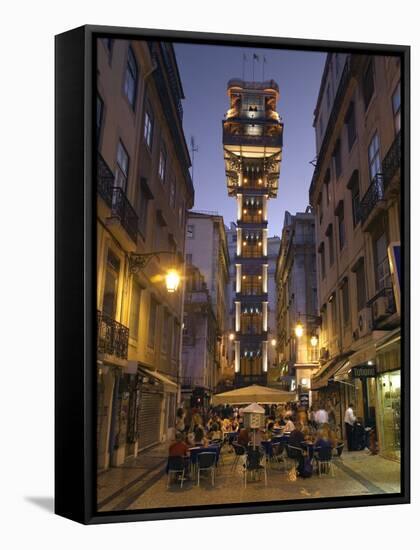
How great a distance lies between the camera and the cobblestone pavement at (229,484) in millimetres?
8352

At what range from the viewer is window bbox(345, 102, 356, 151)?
1019 centimetres

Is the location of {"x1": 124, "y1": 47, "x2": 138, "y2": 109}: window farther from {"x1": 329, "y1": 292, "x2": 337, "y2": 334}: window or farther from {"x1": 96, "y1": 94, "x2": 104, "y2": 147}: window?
{"x1": 329, "y1": 292, "x2": 337, "y2": 334}: window

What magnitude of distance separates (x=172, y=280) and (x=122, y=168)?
1707 mm

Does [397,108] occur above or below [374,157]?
above

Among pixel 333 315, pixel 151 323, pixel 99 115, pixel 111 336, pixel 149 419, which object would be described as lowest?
pixel 149 419

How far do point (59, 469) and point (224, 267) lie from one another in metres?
3.66

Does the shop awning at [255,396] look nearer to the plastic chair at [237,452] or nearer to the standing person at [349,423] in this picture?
the plastic chair at [237,452]

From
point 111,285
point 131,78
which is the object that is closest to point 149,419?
point 111,285

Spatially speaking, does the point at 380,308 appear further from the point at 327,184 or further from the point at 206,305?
the point at 206,305

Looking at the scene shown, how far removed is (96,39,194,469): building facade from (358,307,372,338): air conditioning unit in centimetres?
271

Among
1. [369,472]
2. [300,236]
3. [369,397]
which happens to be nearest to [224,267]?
[300,236]

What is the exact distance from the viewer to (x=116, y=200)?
867cm

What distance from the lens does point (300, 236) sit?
10.2 m

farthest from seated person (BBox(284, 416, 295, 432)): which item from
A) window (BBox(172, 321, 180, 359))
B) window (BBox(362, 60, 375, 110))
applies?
window (BBox(362, 60, 375, 110))
